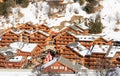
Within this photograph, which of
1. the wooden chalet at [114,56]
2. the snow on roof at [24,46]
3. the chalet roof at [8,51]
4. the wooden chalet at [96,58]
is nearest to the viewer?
the wooden chalet at [114,56]

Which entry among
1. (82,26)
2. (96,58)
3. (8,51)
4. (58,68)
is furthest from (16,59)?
(82,26)

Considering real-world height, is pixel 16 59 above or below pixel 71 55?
above

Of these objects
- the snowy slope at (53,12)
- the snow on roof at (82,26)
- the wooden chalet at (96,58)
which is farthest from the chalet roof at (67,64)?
the snowy slope at (53,12)

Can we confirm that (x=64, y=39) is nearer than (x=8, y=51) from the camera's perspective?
No

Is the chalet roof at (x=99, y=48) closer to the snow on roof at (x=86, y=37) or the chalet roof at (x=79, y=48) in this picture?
the chalet roof at (x=79, y=48)

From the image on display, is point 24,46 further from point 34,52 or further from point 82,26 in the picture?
point 82,26

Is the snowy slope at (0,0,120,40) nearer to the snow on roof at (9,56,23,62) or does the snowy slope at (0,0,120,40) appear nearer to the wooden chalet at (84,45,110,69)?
the wooden chalet at (84,45,110,69)

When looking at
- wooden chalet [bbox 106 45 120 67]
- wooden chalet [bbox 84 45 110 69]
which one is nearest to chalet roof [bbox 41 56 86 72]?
wooden chalet [bbox 84 45 110 69]

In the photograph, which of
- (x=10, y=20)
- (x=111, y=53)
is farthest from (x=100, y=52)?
(x=10, y=20)

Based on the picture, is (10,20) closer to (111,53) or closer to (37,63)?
(37,63)
